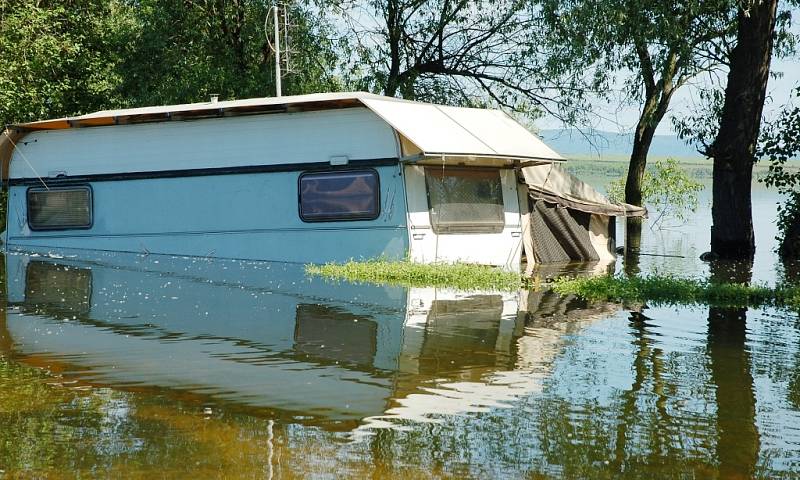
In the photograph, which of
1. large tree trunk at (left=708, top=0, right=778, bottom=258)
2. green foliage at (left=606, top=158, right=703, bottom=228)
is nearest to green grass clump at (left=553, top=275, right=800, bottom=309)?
large tree trunk at (left=708, top=0, right=778, bottom=258)

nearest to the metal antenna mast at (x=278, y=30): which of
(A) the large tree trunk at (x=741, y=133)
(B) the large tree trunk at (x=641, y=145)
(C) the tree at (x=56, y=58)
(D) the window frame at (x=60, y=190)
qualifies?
Result: (C) the tree at (x=56, y=58)

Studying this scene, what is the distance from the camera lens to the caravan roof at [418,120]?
16.3m

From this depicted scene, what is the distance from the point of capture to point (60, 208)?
795 inches

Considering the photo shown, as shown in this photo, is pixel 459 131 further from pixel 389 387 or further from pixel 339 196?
pixel 389 387

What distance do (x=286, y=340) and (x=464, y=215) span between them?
8.16 m

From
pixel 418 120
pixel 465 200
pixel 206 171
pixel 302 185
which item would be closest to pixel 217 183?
pixel 206 171

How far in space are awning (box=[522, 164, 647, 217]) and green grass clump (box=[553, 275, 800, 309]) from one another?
17.2 ft

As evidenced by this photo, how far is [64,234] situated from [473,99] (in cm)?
1166

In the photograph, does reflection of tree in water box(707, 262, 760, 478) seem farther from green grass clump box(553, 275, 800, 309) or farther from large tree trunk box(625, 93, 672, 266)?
large tree trunk box(625, 93, 672, 266)

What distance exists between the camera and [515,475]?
18.1 feet

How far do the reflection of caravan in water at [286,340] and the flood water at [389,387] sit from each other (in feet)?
0.12

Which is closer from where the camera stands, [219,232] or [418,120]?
[418,120]

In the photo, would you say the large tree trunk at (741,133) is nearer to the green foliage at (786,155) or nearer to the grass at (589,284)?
the green foliage at (786,155)

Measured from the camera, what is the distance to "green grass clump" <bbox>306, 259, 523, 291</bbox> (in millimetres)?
14734
